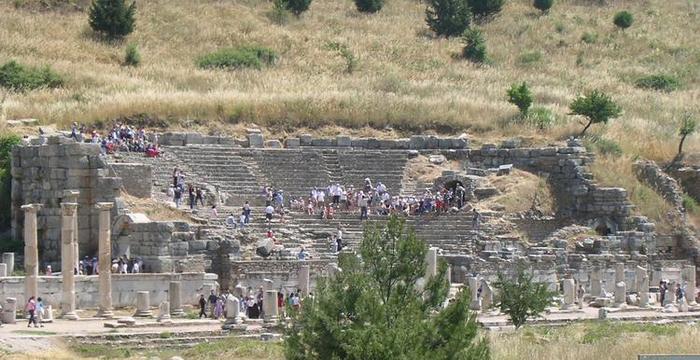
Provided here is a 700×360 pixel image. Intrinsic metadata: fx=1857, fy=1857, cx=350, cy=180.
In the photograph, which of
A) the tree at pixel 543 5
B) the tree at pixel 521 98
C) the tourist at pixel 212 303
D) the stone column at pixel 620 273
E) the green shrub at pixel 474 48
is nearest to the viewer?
the tourist at pixel 212 303

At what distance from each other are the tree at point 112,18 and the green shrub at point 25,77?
1061 centimetres

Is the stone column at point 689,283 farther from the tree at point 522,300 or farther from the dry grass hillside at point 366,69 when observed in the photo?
the tree at point 522,300

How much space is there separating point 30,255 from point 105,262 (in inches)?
91.9

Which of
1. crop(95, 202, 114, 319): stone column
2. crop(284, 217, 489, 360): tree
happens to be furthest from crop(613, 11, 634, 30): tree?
crop(284, 217, 489, 360): tree

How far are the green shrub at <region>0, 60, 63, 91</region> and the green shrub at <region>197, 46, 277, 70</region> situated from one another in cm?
973

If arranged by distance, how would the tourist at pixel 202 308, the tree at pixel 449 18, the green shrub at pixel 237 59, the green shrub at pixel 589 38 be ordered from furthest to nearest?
the green shrub at pixel 589 38, the tree at pixel 449 18, the green shrub at pixel 237 59, the tourist at pixel 202 308

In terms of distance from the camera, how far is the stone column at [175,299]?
5703 centimetres

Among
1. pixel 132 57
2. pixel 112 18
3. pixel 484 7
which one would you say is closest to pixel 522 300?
pixel 132 57

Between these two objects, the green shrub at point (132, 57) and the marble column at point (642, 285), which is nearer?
the marble column at point (642, 285)

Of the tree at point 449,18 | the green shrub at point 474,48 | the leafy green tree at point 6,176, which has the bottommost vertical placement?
the leafy green tree at point 6,176

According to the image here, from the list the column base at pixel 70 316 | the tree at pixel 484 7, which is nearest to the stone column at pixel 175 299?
the column base at pixel 70 316

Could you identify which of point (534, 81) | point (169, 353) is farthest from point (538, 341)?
point (534, 81)

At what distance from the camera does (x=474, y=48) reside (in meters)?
94.4

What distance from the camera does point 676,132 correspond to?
81.2 m
